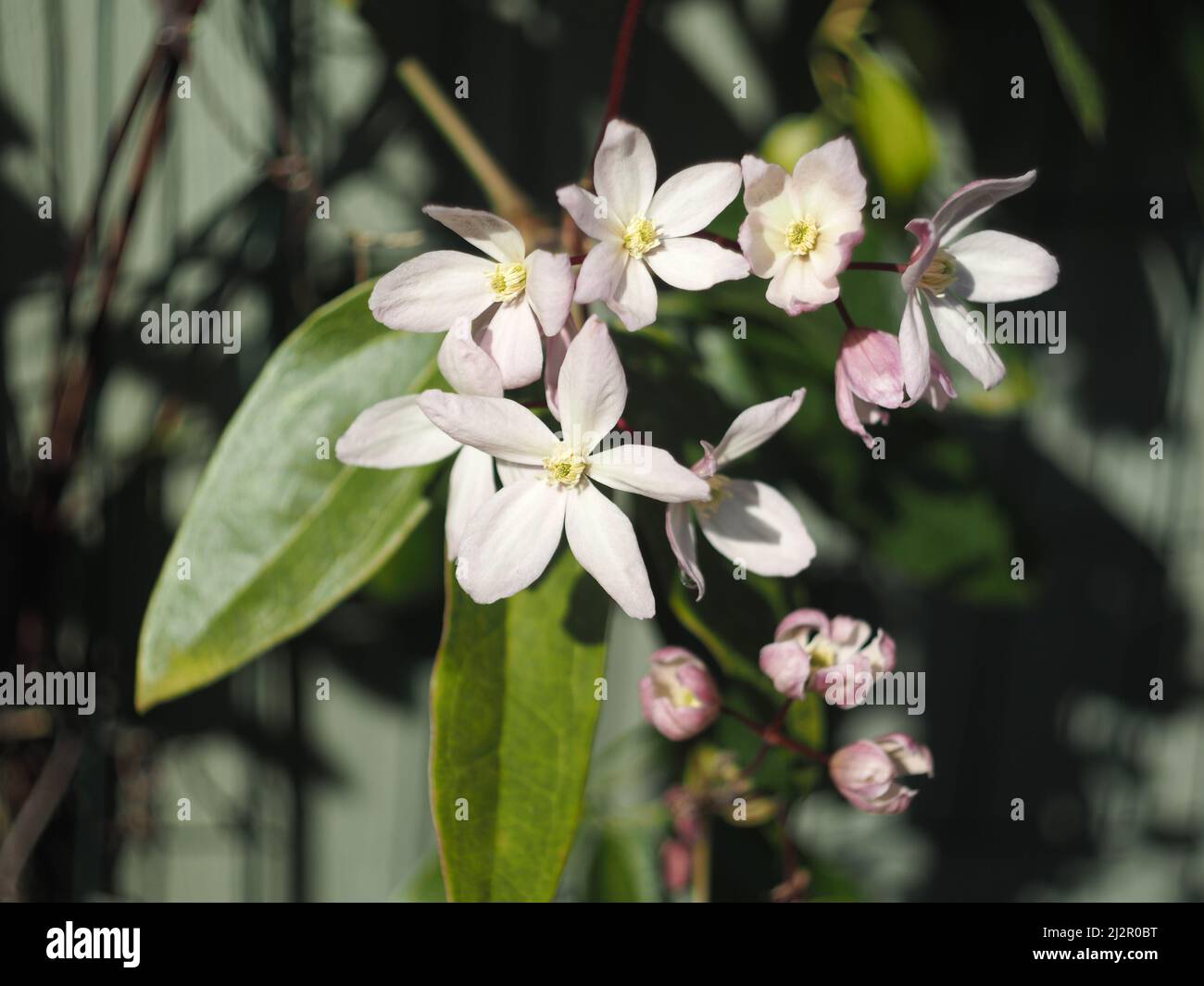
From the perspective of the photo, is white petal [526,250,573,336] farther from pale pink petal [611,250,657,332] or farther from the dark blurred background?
the dark blurred background

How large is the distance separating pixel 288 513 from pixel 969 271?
45cm

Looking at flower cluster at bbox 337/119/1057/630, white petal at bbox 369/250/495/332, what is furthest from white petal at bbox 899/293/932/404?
white petal at bbox 369/250/495/332

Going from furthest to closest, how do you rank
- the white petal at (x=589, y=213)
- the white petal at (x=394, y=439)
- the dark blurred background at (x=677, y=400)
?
the dark blurred background at (x=677, y=400)
the white petal at (x=394, y=439)
the white petal at (x=589, y=213)

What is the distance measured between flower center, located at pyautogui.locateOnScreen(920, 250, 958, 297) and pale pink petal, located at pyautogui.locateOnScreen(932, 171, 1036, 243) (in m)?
0.01

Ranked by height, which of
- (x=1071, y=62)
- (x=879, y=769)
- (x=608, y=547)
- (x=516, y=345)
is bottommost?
(x=879, y=769)

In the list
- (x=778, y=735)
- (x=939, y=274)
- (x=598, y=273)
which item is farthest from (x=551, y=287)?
(x=778, y=735)

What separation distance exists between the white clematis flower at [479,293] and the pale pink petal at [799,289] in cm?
13

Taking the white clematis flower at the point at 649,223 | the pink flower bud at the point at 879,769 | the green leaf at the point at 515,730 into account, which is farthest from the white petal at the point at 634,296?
the pink flower bud at the point at 879,769

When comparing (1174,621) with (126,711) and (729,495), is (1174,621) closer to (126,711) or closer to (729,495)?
(729,495)

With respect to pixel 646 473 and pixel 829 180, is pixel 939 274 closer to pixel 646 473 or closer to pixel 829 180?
pixel 829 180

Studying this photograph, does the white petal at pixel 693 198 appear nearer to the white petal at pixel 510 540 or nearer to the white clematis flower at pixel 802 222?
the white clematis flower at pixel 802 222

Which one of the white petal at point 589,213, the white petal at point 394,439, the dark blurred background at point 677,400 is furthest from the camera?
the dark blurred background at point 677,400

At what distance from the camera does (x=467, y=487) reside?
0.57 meters

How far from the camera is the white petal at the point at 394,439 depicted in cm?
55
